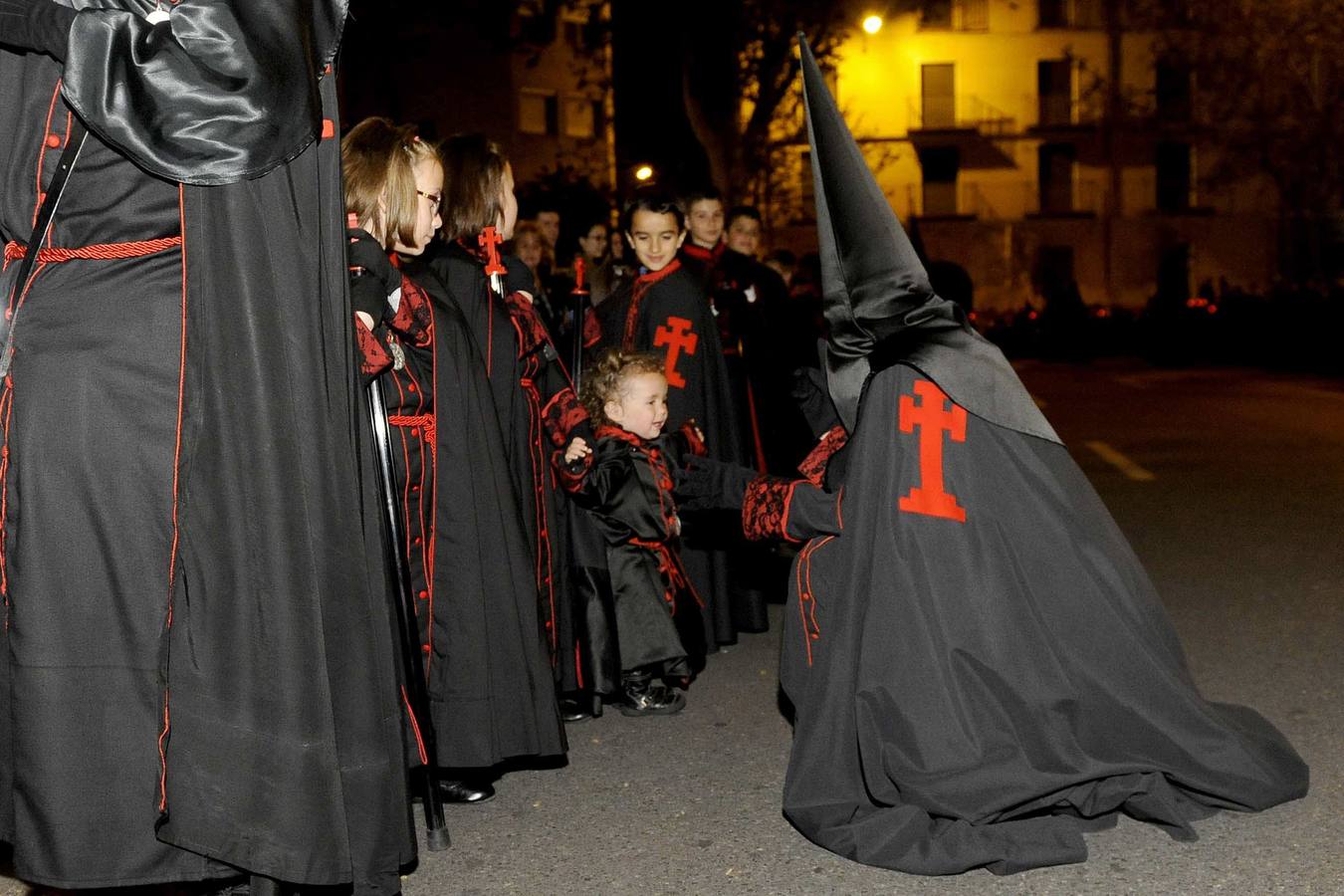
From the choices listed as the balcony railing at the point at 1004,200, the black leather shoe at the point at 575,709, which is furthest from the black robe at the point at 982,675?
the balcony railing at the point at 1004,200

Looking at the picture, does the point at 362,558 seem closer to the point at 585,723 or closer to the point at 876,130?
the point at 585,723

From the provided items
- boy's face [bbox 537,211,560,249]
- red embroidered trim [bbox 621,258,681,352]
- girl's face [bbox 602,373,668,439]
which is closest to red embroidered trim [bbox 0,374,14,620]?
girl's face [bbox 602,373,668,439]

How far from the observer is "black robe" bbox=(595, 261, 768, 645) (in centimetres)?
705

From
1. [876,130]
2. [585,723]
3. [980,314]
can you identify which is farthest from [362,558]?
[876,130]

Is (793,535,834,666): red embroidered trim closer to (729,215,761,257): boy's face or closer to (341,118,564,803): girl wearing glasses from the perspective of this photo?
(341,118,564,803): girl wearing glasses

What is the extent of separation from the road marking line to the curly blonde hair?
746 centimetres

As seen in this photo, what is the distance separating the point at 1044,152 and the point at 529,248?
49693 millimetres

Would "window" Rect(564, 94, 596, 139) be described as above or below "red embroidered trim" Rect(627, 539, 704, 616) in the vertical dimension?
above

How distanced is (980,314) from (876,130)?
1087 cm

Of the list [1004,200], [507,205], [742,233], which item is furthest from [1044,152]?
[507,205]

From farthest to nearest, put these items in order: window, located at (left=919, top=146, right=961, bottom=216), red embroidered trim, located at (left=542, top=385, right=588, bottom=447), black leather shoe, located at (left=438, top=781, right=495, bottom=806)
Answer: window, located at (left=919, top=146, right=961, bottom=216)
red embroidered trim, located at (left=542, top=385, right=588, bottom=447)
black leather shoe, located at (left=438, top=781, right=495, bottom=806)

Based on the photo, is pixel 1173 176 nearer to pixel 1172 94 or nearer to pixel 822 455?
pixel 1172 94

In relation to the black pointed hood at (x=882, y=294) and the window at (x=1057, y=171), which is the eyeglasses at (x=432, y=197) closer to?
the black pointed hood at (x=882, y=294)

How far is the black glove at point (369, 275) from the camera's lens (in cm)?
439
